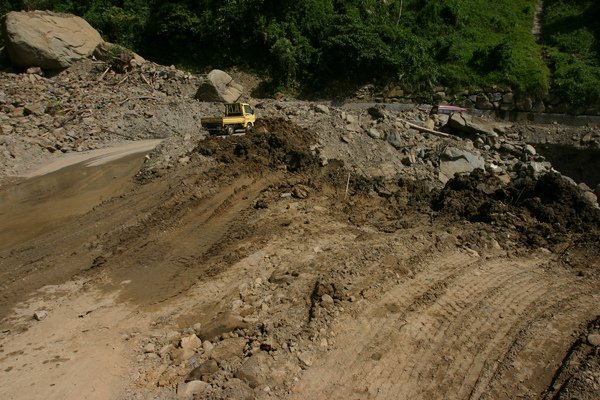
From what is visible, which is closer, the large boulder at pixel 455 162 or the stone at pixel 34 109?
the large boulder at pixel 455 162

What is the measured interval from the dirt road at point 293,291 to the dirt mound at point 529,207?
0.07 m

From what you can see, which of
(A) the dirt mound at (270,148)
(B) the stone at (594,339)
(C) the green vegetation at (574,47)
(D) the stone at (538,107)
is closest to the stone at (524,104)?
(D) the stone at (538,107)

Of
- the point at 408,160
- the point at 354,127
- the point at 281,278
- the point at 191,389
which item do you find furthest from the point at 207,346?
the point at 354,127

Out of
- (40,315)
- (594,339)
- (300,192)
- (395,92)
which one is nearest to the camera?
(594,339)

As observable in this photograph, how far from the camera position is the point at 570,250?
31.5 ft

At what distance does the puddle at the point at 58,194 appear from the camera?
11.4 m

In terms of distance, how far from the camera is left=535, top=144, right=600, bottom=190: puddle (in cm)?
1927

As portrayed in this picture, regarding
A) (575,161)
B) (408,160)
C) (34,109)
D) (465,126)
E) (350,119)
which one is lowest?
(575,161)

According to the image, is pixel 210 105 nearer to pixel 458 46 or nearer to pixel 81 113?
pixel 81 113

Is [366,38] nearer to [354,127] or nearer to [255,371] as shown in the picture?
[354,127]

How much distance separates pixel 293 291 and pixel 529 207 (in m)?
Result: 6.26

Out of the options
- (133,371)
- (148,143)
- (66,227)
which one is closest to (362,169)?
(66,227)

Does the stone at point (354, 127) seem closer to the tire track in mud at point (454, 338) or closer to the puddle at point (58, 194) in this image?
the puddle at point (58, 194)

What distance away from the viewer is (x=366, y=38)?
25891mm
